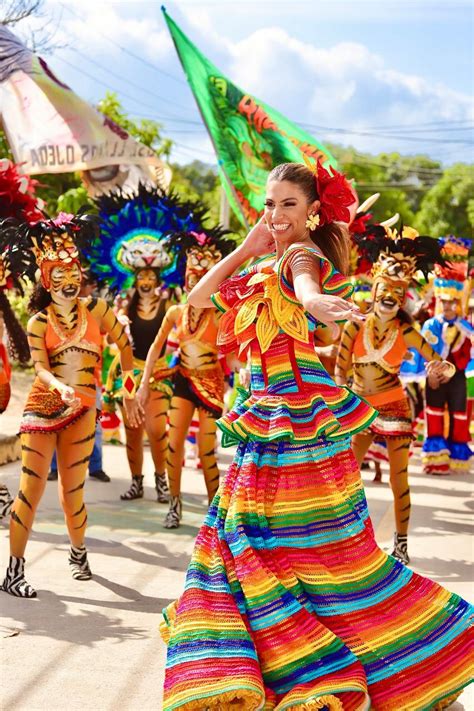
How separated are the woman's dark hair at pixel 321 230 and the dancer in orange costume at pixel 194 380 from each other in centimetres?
303

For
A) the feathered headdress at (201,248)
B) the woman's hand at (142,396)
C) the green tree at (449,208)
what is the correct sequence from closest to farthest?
the woman's hand at (142,396)
the feathered headdress at (201,248)
the green tree at (449,208)

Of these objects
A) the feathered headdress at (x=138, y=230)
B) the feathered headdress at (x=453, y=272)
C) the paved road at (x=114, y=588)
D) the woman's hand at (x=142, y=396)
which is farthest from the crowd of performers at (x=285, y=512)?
the feathered headdress at (x=453, y=272)

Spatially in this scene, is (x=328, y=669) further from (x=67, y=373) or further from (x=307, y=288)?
(x=67, y=373)

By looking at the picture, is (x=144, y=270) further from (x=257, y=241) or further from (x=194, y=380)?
(x=257, y=241)

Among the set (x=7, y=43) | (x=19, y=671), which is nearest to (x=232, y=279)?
(x=19, y=671)

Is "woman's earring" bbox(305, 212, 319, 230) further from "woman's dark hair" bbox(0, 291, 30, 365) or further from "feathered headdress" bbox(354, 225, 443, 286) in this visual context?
"woman's dark hair" bbox(0, 291, 30, 365)

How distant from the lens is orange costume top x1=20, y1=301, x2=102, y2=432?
17.7 ft

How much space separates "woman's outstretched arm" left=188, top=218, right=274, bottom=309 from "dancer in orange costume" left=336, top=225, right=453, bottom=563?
2227 mm

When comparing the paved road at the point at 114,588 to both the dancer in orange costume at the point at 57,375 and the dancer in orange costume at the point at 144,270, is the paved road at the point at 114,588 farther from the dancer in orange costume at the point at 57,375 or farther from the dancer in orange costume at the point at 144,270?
the dancer in orange costume at the point at 144,270

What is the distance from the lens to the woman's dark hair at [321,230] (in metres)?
3.96

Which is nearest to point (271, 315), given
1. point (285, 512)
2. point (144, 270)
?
point (285, 512)

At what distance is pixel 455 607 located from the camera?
3.84 m

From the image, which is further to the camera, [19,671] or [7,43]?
[7,43]

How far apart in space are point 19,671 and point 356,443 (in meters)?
2.98
